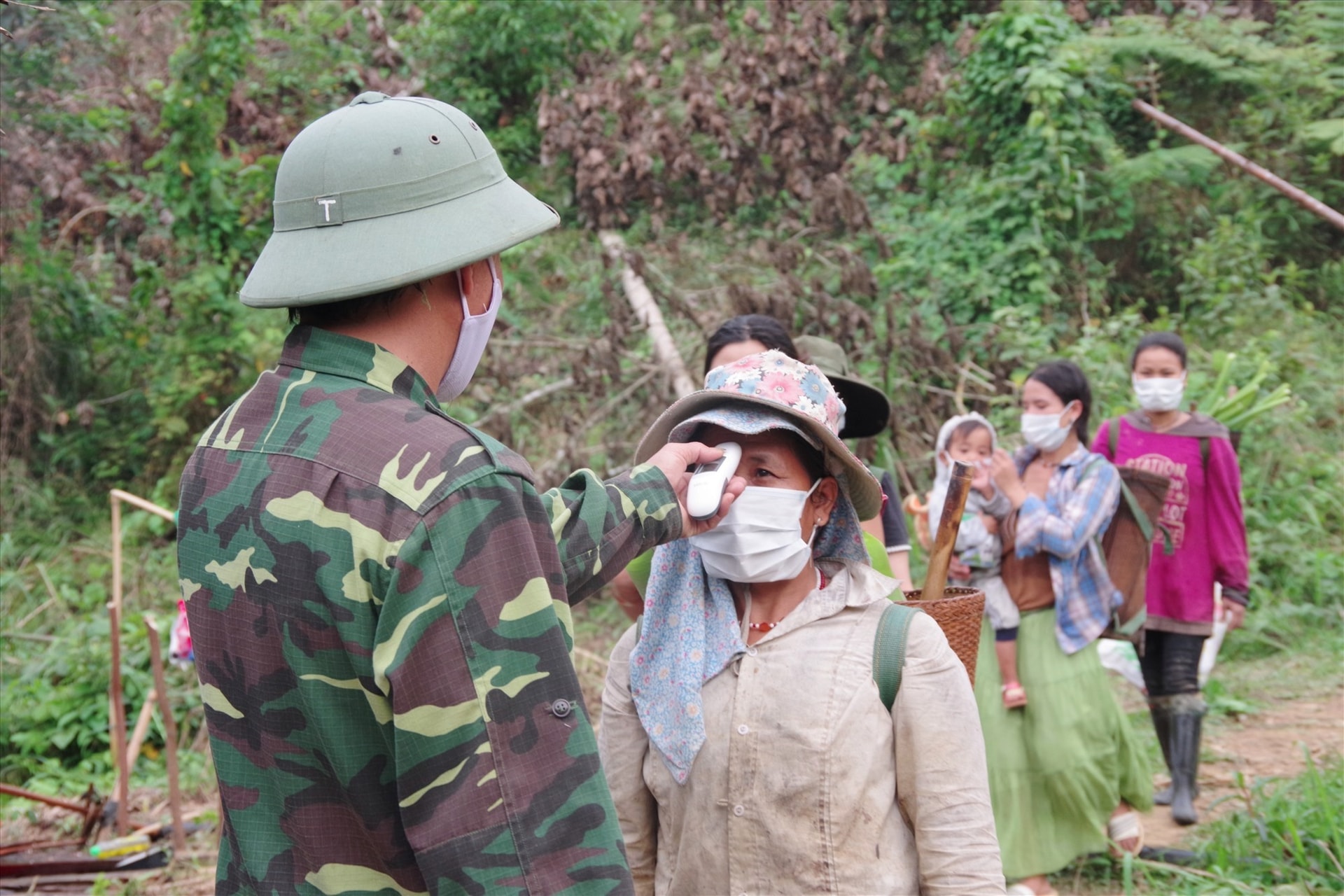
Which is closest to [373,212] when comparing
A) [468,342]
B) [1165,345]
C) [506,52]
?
[468,342]

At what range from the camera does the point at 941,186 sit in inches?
412

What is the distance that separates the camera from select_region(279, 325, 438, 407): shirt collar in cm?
158

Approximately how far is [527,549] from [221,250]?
25.8 ft

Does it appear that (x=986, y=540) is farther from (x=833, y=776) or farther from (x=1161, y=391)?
(x=833, y=776)

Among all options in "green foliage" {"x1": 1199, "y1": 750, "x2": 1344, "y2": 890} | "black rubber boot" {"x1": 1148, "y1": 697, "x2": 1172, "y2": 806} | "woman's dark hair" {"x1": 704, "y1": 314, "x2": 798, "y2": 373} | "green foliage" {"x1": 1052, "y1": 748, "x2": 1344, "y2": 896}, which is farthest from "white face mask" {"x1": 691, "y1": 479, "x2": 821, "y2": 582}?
"black rubber boot" {"x1": 1148, "y1": 697, "x2": 1172, "y2": 806}

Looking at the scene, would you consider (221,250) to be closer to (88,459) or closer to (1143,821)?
(88,459)

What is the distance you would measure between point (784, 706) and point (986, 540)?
2457 mm

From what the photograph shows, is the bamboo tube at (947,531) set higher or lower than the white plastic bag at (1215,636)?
higher

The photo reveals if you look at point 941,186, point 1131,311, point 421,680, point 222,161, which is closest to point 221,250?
point 222,161

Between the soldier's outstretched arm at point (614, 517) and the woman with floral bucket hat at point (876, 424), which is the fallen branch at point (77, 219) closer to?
the woman with floral bucket hat at point (876, 424)

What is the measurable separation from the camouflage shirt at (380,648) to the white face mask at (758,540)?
67 centimetres

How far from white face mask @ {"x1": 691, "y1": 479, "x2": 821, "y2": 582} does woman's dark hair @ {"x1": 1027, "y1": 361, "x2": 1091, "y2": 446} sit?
253 cm

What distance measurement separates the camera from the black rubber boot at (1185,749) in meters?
4.98

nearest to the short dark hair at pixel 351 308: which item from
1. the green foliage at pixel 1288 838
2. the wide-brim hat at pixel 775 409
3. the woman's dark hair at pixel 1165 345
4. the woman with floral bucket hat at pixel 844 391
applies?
the wide-brim hat at pixel 775 409
